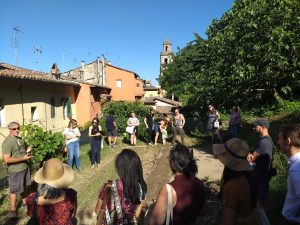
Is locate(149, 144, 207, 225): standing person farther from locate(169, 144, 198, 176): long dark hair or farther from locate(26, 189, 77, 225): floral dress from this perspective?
locate(26, 189, 77, 225): floral dress

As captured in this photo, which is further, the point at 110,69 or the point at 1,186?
the point at 110,69

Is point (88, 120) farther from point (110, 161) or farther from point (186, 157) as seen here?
point (186, 157)

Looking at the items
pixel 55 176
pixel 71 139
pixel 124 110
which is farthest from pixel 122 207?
pixel 124 110

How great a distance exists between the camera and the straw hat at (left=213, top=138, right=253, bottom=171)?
9.99 ft

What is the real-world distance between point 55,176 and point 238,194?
184cm

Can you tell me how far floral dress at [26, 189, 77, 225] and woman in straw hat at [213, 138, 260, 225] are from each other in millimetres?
1570

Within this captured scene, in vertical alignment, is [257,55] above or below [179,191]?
above

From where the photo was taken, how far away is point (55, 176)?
3480 mm

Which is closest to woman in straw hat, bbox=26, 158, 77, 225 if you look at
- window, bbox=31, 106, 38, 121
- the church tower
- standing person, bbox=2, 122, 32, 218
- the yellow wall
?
standing person, bbox=2, 122, 32, 218

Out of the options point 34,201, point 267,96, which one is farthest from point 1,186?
point 267,96

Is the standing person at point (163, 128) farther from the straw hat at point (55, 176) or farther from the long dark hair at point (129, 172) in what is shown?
the long dark hair at point (129, 172)

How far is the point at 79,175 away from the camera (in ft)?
32.6

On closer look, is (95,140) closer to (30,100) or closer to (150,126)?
(150,126)

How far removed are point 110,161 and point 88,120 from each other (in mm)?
16936
